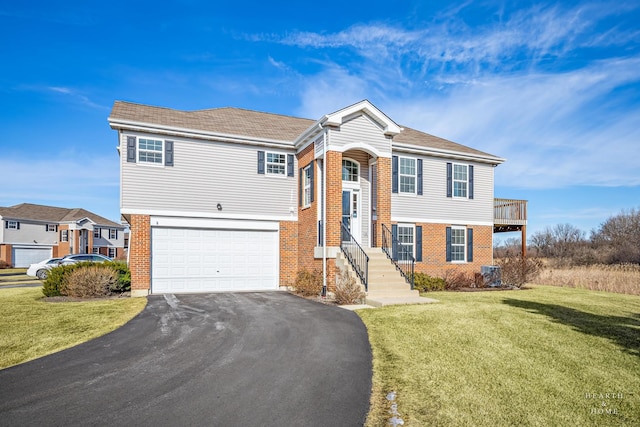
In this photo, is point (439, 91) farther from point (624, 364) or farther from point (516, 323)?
point (624, 364)

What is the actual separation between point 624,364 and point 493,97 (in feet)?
50.9

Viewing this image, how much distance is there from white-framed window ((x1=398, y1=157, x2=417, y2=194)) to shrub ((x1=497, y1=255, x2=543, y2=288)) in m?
5.80

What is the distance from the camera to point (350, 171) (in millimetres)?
15734

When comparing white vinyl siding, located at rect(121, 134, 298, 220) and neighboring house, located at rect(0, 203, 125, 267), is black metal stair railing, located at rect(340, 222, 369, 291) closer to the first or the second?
white vinyl siding, located at rect(121, 134, 298, 220)

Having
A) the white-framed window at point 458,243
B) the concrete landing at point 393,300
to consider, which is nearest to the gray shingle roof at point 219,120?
the concrete landing at point 393,300

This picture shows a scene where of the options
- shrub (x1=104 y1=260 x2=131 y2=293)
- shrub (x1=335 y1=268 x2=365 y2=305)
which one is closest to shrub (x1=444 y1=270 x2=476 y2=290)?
shrub (x1=335 y1=268 x2=365 y2=305)

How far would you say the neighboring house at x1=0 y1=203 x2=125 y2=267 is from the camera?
1577 inches

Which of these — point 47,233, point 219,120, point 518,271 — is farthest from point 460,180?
point 47,233

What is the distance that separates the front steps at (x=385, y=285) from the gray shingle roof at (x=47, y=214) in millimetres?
42996

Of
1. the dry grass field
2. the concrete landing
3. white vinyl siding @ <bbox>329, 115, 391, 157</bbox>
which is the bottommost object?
the dry grass field

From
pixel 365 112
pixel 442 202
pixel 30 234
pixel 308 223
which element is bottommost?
pixel 30 234

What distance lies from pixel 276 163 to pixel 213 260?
481 centimetres

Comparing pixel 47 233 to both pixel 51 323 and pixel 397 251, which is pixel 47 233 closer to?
pixel 51 323

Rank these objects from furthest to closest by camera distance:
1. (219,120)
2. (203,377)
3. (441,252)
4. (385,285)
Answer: (441,252) < (219,120) < (385,285) < (203,377)
